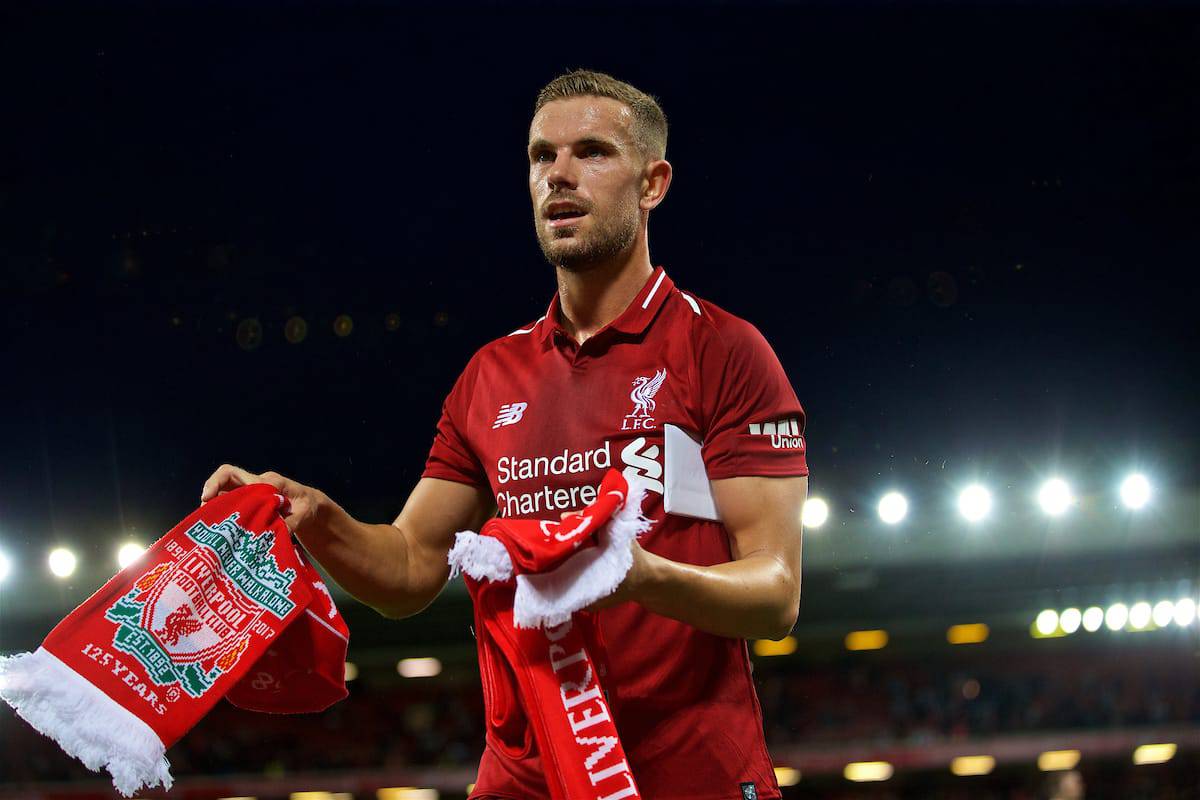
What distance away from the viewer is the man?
2395 mm

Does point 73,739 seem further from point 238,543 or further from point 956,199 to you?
point 956,199

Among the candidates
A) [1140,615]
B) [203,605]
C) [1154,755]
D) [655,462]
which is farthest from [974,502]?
[203,605]

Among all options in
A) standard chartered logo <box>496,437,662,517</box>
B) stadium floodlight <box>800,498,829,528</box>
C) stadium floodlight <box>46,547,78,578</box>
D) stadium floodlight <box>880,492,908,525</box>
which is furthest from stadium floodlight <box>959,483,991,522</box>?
standard chartered logo <box>496,437,662,517</box>

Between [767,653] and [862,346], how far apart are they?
979 cm

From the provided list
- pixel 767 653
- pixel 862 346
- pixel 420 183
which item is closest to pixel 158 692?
pixel 420 183

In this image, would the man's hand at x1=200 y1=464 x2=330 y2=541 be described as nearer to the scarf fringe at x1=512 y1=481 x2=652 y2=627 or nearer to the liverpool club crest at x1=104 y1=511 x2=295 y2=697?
the liverpool club crest at x1=104 y1=511 x2=295 y2=697

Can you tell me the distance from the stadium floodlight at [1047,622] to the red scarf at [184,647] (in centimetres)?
1839

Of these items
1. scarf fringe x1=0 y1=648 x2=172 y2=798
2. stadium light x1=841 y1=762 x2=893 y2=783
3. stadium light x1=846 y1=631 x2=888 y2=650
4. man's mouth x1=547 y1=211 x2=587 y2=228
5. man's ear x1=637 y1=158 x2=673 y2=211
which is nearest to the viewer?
scarf fringe x1=0 y1=648 x2=172 y2=798

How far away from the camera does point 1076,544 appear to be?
15672 millimetres

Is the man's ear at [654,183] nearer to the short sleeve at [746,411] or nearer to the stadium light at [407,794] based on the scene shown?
the short sleeve at [746,411]

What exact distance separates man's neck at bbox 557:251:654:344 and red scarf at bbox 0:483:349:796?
0.81 m

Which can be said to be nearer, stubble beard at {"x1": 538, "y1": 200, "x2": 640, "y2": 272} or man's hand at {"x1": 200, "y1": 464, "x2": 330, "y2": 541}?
man's hand at {"x1": 200, "y1": 464, "x2": 330, "y2": 541}

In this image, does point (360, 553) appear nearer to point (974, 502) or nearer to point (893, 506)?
point (893, 506)

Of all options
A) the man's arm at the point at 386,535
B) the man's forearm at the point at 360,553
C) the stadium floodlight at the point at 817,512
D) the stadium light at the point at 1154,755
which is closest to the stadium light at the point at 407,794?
the stadium floodlight at the point at 817,512
